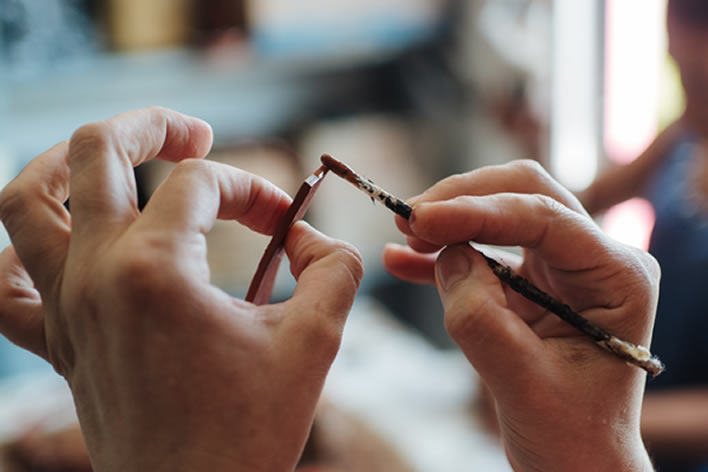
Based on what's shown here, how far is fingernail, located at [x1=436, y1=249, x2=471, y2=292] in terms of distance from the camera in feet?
1.47

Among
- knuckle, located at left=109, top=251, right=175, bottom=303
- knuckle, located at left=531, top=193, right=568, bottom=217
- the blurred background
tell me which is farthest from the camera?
the blurred background

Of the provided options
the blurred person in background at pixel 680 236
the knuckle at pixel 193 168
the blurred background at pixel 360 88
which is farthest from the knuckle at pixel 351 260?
the blurred background at pixel 360 88

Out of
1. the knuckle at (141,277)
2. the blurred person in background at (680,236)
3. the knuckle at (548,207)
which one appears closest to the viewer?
the knuckle at (141,277)

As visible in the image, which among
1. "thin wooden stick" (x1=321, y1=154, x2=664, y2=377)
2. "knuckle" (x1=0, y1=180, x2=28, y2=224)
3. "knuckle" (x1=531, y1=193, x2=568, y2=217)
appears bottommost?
"knuckle" (x1=0, y1=180, x2=28, y2=224)

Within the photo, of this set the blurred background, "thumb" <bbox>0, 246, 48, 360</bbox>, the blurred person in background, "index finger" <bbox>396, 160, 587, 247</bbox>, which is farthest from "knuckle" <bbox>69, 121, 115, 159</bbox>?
the blurred background

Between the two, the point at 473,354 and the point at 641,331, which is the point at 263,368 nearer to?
the point at 473,354

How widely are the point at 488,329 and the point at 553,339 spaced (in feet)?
0.23

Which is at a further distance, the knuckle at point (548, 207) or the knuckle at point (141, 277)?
the knuckle at point (548, 207)

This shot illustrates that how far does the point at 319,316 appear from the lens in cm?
38

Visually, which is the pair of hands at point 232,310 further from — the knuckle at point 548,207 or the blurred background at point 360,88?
the blurred background at point 360,88

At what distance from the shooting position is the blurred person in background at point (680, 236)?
92 cm

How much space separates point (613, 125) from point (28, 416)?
1382 millimetres

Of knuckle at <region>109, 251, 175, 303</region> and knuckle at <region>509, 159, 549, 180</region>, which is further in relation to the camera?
knuckle at <region>509, 159, 549, 180</region>

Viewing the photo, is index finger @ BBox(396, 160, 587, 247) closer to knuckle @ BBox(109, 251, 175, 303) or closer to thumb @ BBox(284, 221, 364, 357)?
thumb @ BBox(284, 221, 364, 357)
